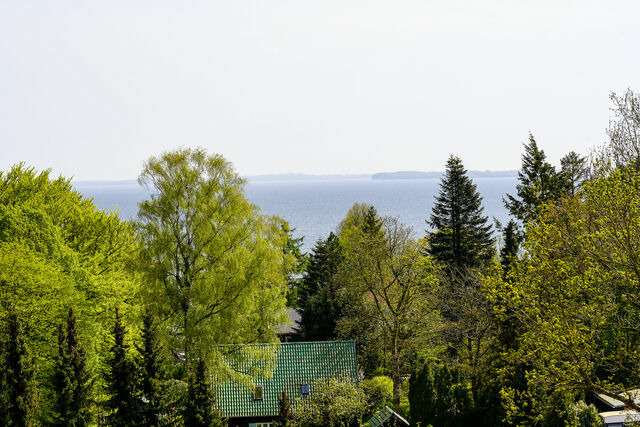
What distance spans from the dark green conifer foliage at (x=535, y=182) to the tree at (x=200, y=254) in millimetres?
23674

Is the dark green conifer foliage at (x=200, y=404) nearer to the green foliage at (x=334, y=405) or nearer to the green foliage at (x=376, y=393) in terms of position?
the green foliage at (x=334, y=405)

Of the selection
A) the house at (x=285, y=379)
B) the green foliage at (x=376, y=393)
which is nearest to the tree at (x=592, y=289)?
the house at (x=285, y=379)

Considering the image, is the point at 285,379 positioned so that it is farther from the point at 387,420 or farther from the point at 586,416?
the point at 586,416

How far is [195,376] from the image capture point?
23328 millimetres

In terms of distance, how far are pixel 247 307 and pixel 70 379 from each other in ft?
28.3

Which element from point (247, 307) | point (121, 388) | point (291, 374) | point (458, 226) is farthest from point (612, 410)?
point (458, 226)

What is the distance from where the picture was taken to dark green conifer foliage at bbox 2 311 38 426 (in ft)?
72.5

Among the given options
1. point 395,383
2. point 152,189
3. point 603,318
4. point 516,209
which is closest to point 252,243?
point 152,189

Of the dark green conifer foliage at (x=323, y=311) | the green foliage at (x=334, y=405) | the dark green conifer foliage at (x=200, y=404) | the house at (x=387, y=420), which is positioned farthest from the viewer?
the dark green conifer foliage at (x=323, y=311)

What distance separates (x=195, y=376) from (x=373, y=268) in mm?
14273

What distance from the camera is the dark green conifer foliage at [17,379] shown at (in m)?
22.1

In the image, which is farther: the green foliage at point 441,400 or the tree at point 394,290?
the tree at point 394,290

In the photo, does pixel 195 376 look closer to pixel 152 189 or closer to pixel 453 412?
pixel 152 189

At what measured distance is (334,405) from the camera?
92.6ft
